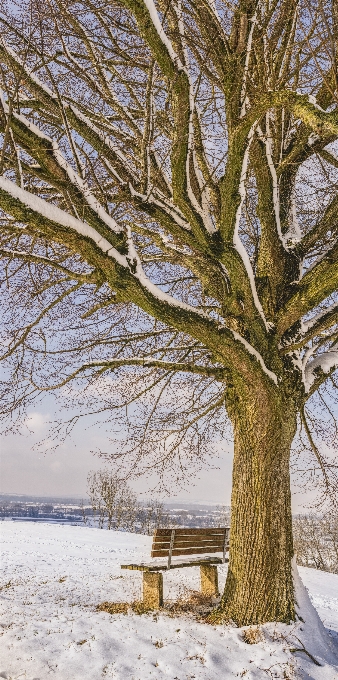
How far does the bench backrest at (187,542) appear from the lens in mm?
7309

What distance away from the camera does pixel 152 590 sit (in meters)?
6.28

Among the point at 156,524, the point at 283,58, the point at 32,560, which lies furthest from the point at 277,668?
the point at 156,524

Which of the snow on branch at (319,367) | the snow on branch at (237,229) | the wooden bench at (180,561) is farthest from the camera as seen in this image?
the wooden bench at (180,561)

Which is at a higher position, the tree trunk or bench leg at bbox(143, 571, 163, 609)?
the tree trunk

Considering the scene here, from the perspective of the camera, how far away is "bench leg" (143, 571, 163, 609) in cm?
622

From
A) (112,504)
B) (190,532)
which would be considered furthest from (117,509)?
(190,532)

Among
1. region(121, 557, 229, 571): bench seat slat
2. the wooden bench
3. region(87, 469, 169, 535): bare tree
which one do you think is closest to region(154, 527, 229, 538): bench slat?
the wooden bench

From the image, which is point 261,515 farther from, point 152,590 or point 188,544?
point 188,544

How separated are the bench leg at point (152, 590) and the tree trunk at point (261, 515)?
1044 millimetres

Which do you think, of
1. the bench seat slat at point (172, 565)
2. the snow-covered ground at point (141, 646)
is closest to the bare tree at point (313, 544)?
the bench seat slat at point (172, 565)

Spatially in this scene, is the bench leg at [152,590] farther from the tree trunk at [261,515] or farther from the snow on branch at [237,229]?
the snow on branch at [237,229]

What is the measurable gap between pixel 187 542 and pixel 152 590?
1699 mm

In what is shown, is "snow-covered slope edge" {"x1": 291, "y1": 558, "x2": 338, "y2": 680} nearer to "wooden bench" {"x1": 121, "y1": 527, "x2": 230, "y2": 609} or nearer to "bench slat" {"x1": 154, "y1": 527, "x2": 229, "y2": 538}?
"wooden bench" {"x1": 121, "y1": 527, "x2": 230, "y2": 609}

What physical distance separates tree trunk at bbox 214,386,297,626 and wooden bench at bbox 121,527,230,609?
3.74 ft
